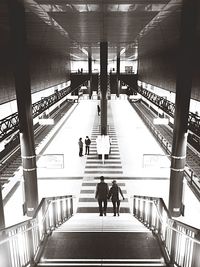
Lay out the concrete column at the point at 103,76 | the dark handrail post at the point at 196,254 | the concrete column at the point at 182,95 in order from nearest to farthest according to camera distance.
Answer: the dark handrail post at the point at 196,254, the concrete column at the point at 182,95, the concrete column at the point at 103,76

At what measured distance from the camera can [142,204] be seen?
9.39 metres

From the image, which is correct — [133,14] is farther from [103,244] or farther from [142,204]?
[103,244]

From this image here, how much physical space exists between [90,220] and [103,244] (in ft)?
8.22

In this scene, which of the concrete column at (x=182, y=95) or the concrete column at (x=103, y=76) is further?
the concrete column at (x=103, y=76)

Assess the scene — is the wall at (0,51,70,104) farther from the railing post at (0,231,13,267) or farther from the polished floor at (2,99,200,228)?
Answer: the railing post at (0,231,13,267)

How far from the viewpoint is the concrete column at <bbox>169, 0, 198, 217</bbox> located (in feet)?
25.3

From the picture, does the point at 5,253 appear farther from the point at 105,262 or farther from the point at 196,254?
the point at 196,254

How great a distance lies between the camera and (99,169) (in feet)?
46.2

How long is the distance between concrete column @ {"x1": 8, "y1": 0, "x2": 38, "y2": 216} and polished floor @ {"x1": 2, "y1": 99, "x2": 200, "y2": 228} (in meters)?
0.70

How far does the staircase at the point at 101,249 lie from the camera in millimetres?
5238

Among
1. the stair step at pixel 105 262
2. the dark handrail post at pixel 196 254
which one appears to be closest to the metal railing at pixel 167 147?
the stair step at pixel 105 262

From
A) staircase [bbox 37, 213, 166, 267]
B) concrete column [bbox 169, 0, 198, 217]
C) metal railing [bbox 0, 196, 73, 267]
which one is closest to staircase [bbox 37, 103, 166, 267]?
staircase [bbox 37, 213, 166, 267]

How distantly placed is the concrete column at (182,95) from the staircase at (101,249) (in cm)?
294

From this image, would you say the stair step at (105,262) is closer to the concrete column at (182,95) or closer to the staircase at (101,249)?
the staircase at (101,249)
